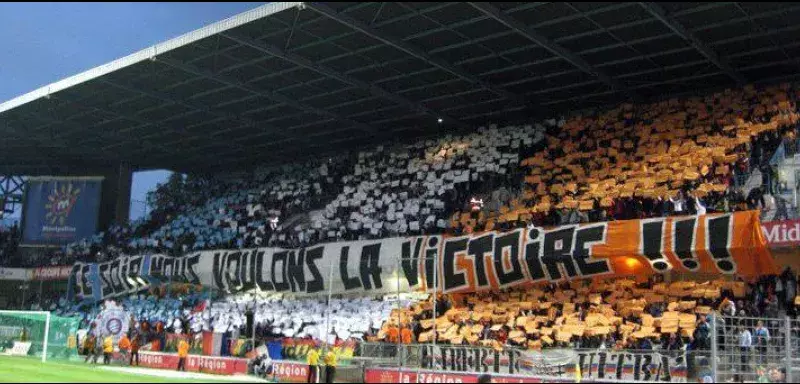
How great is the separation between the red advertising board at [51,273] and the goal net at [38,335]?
12001 millimetres

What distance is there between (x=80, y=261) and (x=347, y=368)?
29.1 m

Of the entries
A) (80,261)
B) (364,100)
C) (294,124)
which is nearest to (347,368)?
(364,100)

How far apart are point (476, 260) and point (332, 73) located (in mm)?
9223

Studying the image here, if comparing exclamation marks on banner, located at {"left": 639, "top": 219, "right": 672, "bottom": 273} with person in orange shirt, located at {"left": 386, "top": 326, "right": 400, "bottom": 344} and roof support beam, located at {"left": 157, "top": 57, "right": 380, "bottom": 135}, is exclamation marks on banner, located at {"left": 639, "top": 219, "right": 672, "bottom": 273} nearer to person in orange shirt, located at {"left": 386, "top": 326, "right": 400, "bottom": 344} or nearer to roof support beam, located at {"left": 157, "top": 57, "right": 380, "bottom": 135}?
person in orange shirt, located at {"left": 386, "top": 326, "right": 400, "bottom": 344}

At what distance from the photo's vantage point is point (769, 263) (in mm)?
27062

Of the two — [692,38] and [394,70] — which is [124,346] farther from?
[692,38]

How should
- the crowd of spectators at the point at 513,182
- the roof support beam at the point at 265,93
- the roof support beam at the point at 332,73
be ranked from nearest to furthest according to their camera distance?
1. the crowd of spectators at the point at 513,182
2. the roof support beam at the point at 332,73
3. the roof support beam at the point at 265,93

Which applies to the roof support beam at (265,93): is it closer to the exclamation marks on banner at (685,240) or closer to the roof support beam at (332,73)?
the roof support beam at (332,73)

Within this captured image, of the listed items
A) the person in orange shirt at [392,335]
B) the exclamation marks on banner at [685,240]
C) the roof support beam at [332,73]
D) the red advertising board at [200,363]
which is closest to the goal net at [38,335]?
the red advertising board at [200,363]

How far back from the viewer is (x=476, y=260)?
33.8 m

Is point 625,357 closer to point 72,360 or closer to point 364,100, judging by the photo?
point 364,100

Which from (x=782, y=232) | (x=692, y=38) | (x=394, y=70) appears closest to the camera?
(x=782, y=232)

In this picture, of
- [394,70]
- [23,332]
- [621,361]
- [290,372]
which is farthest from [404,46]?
[23,332]

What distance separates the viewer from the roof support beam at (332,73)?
31438mm
